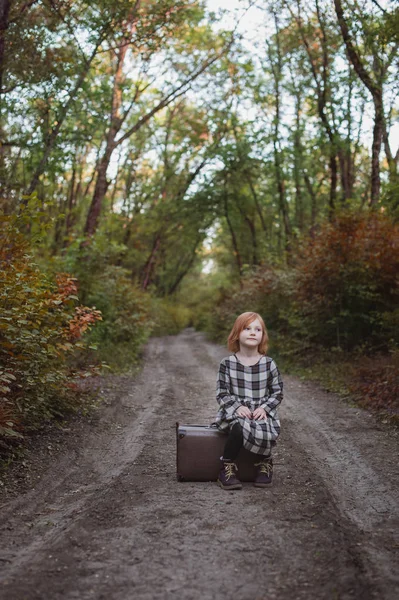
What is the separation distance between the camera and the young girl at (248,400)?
17.1 ft

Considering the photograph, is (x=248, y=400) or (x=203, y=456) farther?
(x=248, y=400)

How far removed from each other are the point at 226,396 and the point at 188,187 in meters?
26.3

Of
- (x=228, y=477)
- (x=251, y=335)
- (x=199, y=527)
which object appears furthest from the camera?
(x=251, y=335)

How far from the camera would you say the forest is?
7.62 metres

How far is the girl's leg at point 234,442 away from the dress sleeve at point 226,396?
0.46 ft

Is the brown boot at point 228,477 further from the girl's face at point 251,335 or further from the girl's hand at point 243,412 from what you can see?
the girl's face at point 251,335

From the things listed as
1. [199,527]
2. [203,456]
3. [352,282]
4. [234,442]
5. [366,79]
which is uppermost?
[366,79]

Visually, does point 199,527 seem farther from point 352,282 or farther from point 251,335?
point 352,282

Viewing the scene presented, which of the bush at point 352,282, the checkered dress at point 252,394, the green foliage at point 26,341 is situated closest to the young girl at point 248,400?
the checkered dress at point 252,394

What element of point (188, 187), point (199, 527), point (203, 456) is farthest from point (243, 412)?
point (188, 187)

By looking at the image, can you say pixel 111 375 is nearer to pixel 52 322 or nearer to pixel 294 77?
pixel 52 322

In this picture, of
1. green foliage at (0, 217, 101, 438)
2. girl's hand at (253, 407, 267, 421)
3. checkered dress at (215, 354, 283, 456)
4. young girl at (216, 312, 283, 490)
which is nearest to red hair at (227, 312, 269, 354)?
young girl at (216, 312, 283, 490)

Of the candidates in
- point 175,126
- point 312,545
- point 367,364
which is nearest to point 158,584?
point 312,545

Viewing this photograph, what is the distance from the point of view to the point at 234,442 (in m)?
5.20
